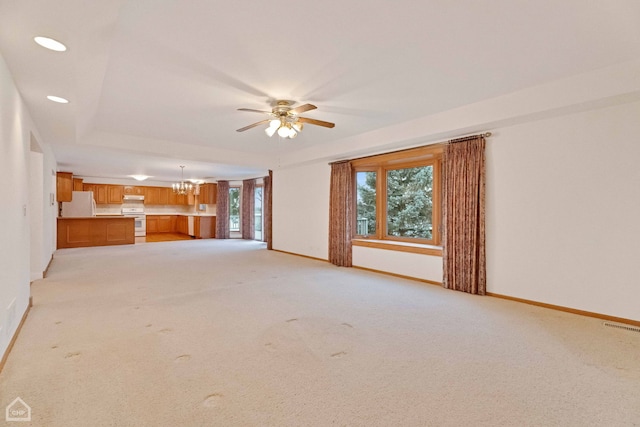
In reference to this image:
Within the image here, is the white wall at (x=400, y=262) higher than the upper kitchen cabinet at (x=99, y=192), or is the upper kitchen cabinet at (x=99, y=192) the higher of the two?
the upper kitchen cabinet at (x=99, y=192)

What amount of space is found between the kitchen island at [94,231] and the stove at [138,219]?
2643mm

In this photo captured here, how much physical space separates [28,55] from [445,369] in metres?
3.78

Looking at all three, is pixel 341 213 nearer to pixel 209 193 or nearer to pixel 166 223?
pixel 209 193

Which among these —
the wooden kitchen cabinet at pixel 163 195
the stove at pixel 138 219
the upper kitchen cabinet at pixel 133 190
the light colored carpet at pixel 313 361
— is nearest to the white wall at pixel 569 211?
the light colored carpet at pixel 313 361

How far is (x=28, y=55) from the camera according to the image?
2.16 meters

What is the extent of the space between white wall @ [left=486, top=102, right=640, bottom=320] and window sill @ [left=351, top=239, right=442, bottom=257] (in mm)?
835

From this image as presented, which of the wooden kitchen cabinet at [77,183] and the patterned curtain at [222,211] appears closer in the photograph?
the wooden kitchen cabinet at [77,183]

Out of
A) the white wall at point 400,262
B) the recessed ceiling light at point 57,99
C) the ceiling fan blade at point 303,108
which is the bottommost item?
the white wall at point 400,262

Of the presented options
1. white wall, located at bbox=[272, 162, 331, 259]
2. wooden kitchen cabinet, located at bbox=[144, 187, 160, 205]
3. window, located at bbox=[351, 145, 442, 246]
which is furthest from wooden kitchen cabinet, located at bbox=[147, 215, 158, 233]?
window, located at bbox=[351, 145, 442, 246]

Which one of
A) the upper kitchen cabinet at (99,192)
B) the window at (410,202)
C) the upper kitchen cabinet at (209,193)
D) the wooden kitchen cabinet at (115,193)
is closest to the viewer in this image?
the window at (410,202)

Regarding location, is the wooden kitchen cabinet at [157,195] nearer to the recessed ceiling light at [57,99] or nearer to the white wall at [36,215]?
the white wall at [36,215]

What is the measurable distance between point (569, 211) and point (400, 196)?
2615 mm

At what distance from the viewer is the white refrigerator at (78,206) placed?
8930 millimetres

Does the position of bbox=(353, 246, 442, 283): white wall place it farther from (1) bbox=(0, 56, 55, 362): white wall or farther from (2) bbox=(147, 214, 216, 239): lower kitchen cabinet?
→ (2) bbox=(147, 214, 216, 239): lower kitchen cabinet
